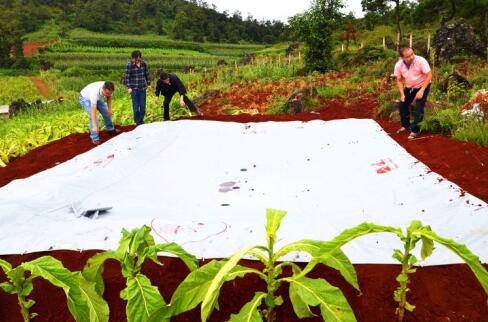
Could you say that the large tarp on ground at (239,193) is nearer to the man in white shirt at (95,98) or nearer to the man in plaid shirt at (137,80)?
the man in white shirt at (95,98)

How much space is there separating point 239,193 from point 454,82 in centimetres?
598

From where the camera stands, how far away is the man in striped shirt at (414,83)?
4.95 m

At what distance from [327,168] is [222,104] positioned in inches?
292

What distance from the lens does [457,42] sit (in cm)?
1317

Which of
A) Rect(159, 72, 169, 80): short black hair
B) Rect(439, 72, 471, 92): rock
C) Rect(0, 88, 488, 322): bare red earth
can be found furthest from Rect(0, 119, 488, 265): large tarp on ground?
Rect(439, 72, 471, 92): rock

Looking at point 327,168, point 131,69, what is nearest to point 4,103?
point 131,69

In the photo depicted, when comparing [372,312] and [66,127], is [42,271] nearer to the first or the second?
[372,312]

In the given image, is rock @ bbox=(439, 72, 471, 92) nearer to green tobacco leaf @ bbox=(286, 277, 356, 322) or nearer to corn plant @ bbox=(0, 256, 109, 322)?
green tobacco leaf @ bbox=(286, 277, 356, 322)

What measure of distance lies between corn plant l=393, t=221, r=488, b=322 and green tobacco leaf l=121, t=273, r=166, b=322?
114cm

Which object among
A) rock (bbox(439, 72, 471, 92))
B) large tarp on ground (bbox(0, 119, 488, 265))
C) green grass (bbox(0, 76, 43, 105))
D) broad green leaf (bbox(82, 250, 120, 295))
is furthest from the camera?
green grass (bbox(0, 76, 43, 105))

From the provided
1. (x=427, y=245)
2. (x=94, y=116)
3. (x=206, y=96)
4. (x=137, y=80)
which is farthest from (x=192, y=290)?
(x=206, y=96)

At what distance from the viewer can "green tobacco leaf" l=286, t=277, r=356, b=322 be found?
1.68 meters

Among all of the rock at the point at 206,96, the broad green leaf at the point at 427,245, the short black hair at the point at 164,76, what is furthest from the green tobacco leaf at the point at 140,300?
the rock at the point at 206,96

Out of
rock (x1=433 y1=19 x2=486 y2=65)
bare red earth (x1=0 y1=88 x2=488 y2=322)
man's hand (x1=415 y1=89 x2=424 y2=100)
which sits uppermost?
rock (x1=433 y1=19 x2=486 y2=65)
